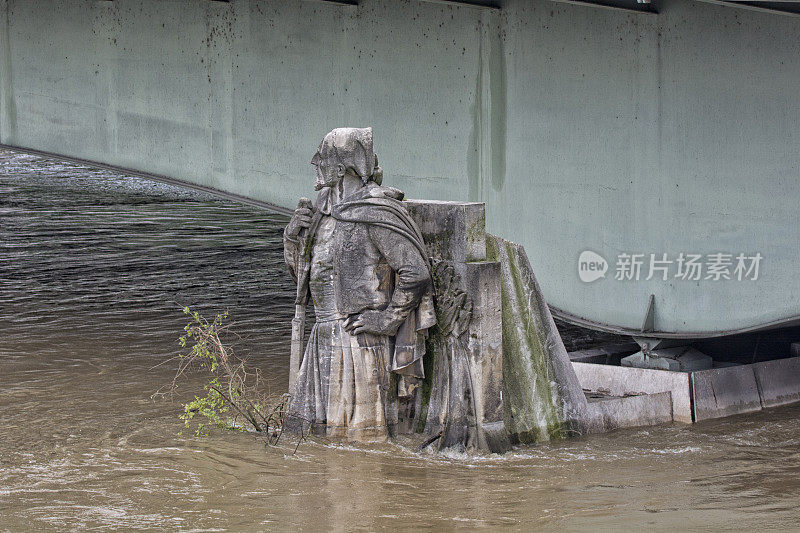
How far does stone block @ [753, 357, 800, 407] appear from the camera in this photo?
1288cm

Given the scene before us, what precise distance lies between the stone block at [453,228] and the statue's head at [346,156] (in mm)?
439

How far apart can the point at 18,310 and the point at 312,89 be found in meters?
7.01

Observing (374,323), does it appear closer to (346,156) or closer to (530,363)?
(346,156)

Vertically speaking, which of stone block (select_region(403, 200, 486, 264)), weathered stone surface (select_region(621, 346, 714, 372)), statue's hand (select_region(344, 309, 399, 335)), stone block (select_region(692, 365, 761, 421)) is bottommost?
stone block (select_region(692, 365, 761, 421))

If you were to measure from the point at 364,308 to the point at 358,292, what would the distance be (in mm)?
135

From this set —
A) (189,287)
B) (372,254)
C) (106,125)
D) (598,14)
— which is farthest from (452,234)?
(189,287)

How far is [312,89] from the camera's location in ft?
45.3

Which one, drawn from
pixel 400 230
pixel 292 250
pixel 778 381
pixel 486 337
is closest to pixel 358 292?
pixel 400 230

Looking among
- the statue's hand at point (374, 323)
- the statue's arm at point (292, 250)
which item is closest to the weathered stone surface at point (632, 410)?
the statue's hand at point (374, 323)

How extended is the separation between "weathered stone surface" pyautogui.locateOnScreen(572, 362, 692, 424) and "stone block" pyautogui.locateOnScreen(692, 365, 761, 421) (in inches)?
4.0

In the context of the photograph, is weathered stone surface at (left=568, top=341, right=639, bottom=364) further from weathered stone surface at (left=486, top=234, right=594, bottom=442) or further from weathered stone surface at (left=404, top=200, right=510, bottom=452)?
weathered stone surface at (left=404, top=200, right=510, bottom=452)

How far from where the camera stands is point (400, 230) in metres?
9.87

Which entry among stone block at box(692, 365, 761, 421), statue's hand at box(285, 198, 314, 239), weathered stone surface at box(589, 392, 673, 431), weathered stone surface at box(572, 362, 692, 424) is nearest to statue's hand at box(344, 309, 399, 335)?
statue's hand at box(285, 198, 314, 239)

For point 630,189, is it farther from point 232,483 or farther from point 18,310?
point 18,310
